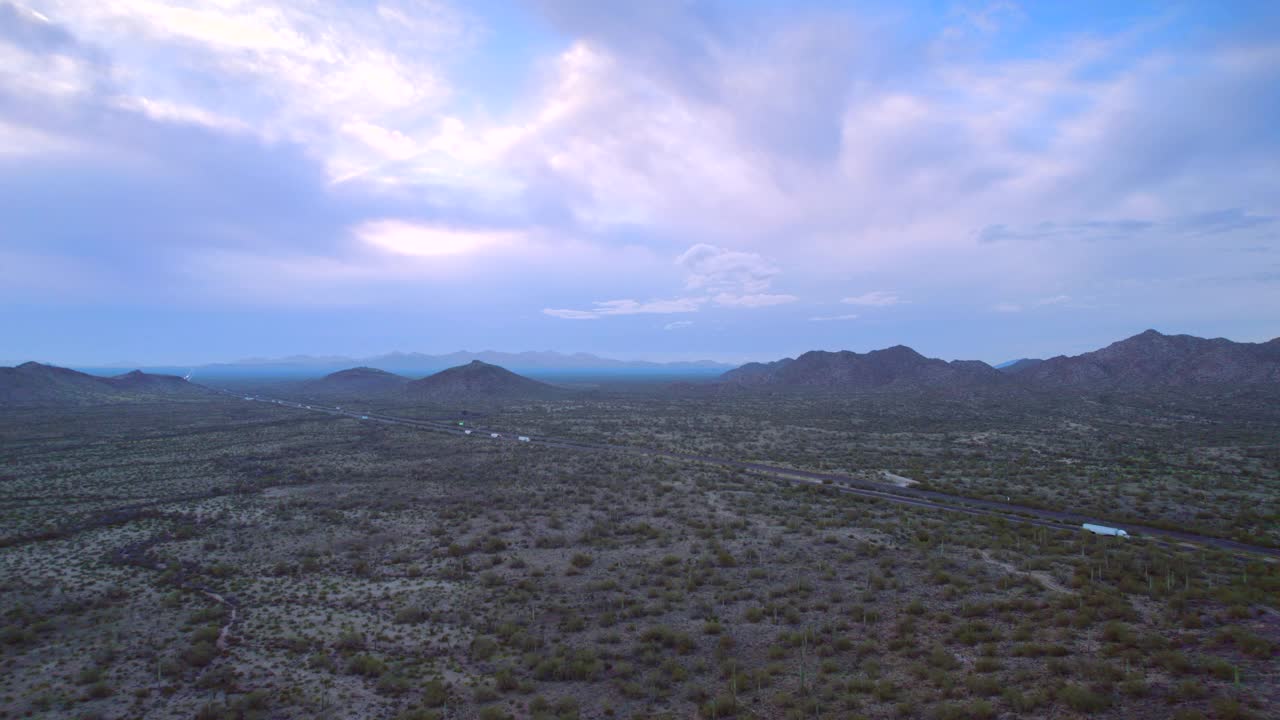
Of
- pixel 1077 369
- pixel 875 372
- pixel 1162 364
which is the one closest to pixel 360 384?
pixel 875 372

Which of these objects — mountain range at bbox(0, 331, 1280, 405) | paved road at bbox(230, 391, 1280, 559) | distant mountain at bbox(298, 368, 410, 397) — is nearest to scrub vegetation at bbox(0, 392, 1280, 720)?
paved road at bbox(230, 391, 1280, 559)

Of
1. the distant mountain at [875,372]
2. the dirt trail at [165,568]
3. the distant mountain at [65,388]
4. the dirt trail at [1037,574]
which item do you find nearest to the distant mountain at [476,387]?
the distant mountain at [65,388]

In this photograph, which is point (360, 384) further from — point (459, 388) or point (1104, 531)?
point (1104, 531)

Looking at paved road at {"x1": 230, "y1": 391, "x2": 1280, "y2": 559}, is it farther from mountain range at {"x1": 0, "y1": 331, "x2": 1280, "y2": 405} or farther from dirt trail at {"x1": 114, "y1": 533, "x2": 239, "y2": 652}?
mountain range at {"x1": 0, "y1": 331, "x2": 1280, "y2": 405}

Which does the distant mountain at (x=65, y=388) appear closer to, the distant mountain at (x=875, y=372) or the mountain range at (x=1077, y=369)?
the mountain range at (x=1077, y=369)

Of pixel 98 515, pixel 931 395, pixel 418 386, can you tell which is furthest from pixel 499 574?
pixel 418 386

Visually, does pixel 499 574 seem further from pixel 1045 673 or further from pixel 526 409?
pixel 526 409

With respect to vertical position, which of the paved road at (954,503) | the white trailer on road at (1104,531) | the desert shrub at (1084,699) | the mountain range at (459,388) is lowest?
the paved road at (954,503)
